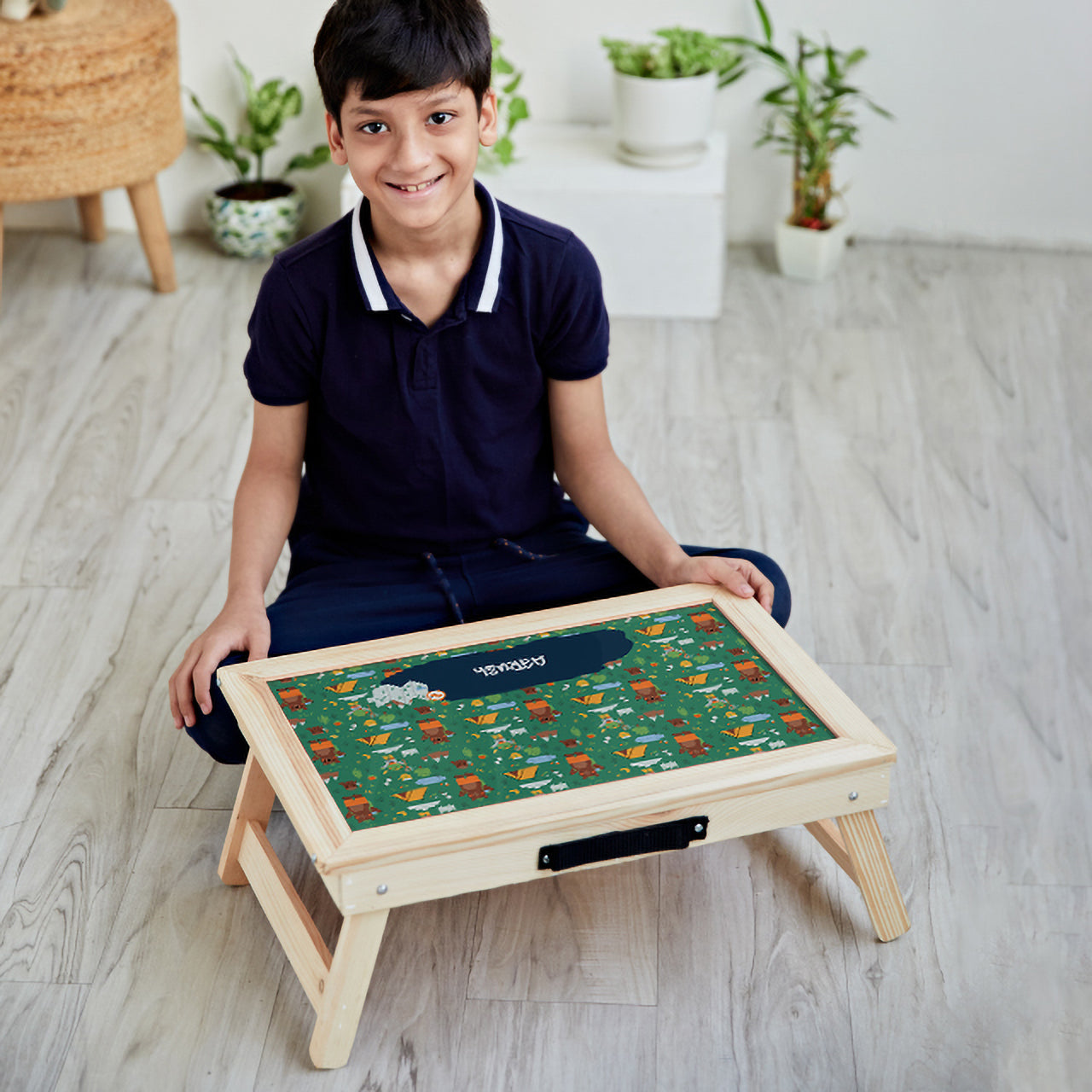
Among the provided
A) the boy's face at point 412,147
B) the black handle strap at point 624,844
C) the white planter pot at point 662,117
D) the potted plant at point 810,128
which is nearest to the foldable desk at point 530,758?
the black handle strap at point 624,844

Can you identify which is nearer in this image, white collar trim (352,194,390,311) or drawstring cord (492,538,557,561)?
white collar trim (352,194,390,311)

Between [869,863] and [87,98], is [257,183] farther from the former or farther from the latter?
[869,863]

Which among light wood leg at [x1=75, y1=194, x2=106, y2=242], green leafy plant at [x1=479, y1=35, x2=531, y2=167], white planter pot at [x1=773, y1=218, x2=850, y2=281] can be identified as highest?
green leafy plant at [x1=479, y1=35, x2=531, y2=167]

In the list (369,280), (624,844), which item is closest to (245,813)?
(624,844)

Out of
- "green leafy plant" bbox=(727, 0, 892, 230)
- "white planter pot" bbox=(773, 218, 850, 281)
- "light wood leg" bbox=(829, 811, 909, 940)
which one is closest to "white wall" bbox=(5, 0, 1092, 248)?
"green leafy plant" bbox=(727, 0, 892, 230)

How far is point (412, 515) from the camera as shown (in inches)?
54.6

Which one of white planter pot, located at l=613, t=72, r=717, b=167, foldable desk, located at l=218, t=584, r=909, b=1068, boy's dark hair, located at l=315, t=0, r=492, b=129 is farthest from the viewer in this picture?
white planter pot, located at l=613, t=72, r=717, b=167

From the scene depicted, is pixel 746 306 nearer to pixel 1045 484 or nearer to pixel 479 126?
pixel 1045 484

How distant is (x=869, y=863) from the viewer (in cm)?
123

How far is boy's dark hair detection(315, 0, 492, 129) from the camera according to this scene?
1.15 metres

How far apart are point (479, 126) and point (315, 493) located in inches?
16.2

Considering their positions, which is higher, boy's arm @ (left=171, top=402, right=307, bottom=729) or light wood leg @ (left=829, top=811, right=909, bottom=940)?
boy's arm @ (left=171, top=402, right=307, bottom=729)

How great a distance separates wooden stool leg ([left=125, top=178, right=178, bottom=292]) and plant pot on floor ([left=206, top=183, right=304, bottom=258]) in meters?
0.12

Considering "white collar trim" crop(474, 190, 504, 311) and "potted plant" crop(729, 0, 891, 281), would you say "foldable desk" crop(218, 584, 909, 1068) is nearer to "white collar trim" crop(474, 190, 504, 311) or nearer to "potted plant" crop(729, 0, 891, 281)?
"white collar trim" crop(474, 190, 504, 311)
